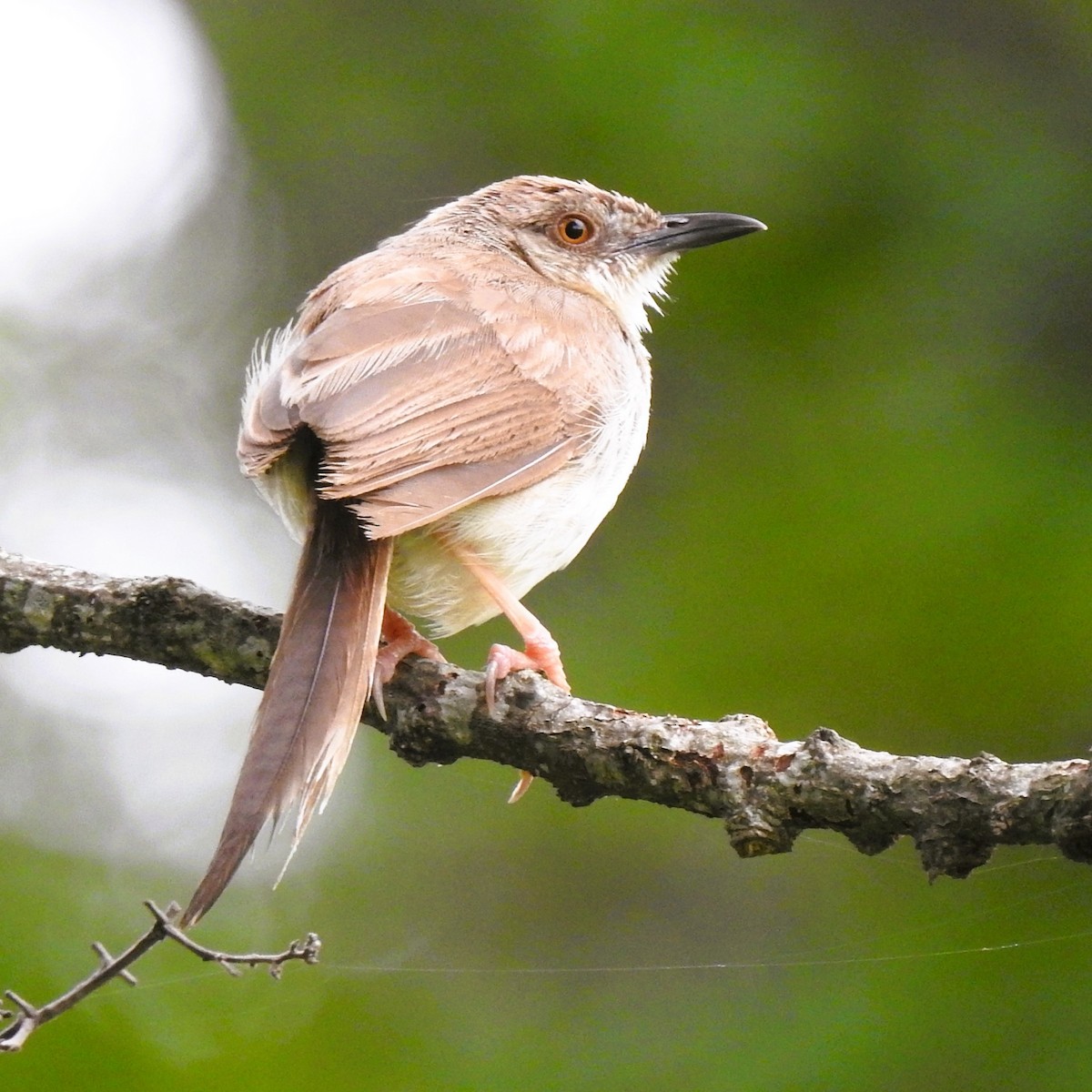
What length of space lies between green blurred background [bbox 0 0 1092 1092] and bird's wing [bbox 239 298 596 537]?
61.4 inches

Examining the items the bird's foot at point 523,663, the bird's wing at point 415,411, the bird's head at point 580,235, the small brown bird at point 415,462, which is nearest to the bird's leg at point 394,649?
the small brown bird at point 415,462

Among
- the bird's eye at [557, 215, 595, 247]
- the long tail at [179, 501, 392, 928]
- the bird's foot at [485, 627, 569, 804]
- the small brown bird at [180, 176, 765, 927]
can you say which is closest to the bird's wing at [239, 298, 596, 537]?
the small brown bird at [180, 176, 765, 927]

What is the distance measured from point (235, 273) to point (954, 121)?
4.23 metres

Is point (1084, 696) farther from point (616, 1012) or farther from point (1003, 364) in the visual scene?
point (616, 1012)

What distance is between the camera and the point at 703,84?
590 centimetres

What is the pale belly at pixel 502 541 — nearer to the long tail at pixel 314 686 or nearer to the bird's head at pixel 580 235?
the long tail at pixel 314 686

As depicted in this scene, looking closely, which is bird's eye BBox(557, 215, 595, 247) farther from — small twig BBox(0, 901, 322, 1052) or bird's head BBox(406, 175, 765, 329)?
small twig BBox(0, 901, 322, 1052)

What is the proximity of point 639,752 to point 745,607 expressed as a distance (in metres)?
2.59

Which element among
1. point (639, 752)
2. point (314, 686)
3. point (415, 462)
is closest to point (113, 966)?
point (314, 686)

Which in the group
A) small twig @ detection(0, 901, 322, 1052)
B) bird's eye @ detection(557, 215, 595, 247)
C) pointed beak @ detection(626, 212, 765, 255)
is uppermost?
bird's eye @ detection(557, 215, 595, 247)

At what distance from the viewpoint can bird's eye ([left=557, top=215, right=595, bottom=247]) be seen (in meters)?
5.87

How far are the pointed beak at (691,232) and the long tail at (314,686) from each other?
2.43 metres

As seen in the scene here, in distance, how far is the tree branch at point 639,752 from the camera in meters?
2.71

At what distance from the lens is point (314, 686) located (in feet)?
11.3
